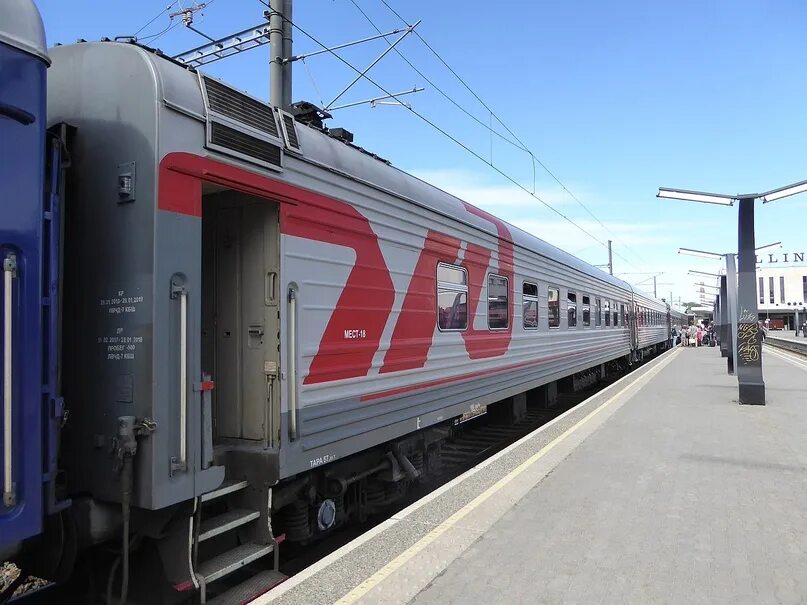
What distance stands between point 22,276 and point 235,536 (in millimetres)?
2022

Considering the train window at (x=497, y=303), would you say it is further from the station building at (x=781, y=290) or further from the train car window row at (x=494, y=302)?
the station building at (x=781, y=290)

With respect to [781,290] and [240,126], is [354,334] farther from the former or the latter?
[781,290]

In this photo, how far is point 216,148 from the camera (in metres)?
3.47

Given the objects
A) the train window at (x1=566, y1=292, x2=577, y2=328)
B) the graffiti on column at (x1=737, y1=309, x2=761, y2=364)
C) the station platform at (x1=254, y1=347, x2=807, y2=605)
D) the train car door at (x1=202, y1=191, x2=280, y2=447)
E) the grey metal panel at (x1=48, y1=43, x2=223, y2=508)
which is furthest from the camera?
the train window at (x1=566, y1=292, x2=577, y2=328)

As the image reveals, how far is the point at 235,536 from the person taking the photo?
3.78 meters

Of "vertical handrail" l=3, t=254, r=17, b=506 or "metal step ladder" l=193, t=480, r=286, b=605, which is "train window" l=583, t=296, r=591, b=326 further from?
"vertical handrail" l=3, t=254, r=17, b=506

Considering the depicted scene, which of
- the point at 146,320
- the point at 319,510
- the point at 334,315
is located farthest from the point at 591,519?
the point at 146,320

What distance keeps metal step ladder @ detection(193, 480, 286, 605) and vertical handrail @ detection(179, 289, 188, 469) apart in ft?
1.29

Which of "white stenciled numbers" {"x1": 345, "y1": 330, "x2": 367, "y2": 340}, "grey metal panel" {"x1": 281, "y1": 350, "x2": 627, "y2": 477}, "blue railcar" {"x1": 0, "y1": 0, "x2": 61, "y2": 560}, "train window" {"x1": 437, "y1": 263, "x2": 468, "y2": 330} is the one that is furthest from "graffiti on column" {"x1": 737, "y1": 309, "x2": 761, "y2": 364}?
"blue railcar" {"x1": 0, "y1": 0, "x2": 61, "y2": 560}

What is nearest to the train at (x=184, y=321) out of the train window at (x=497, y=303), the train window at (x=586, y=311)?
the train window at (x=497, y=303)

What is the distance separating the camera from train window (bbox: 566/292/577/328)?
11203 millimetres

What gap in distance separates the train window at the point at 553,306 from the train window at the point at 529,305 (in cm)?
72

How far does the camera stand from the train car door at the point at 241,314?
3904mm

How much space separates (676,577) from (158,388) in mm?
3051
